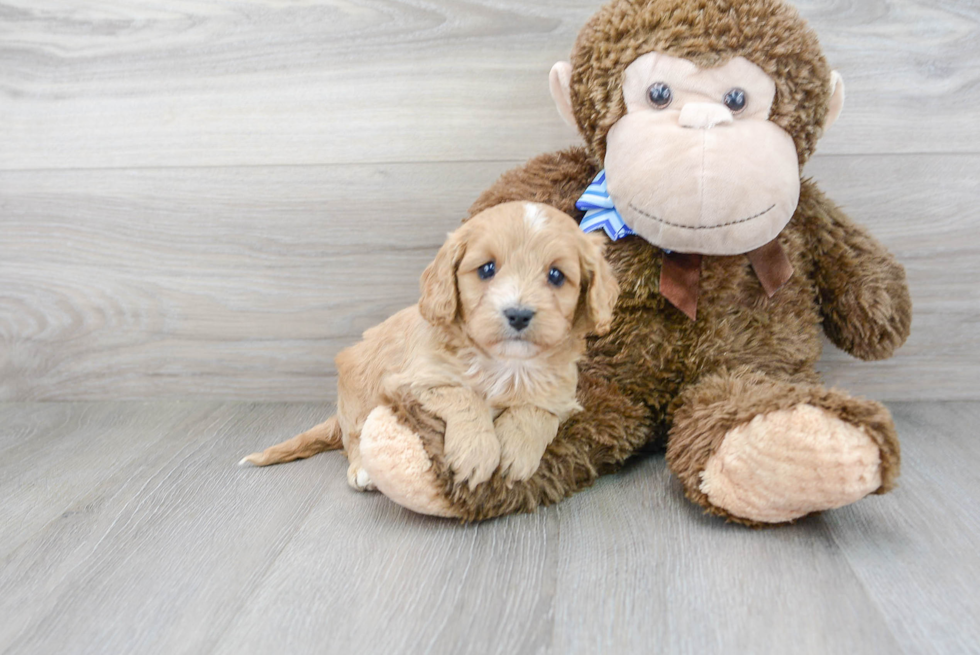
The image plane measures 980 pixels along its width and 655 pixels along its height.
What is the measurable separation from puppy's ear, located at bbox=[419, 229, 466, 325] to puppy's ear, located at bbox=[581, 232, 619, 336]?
6.9 inches

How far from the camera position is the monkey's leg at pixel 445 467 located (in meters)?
1.03

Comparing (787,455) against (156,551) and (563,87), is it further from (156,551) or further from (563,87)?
(156,551)

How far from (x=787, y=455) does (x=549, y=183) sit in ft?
1.95

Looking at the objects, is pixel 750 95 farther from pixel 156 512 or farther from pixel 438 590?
pixel 156 512

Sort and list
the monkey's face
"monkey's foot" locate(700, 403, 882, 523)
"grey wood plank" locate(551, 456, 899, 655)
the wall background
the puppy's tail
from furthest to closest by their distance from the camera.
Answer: the wall background → the puppy's tail → the monkey's face → "monkey's foot" locate(700, 403, 882, 523) → "grey wood plank" locate(551, 456, 899, 655)

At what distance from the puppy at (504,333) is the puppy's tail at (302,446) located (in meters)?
0.26

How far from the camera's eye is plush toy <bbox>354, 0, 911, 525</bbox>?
1.02 meters

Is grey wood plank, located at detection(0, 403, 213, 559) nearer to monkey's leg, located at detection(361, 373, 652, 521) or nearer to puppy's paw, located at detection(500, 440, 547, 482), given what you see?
monkey's leg, located at detection(361, 373, 652, 521)

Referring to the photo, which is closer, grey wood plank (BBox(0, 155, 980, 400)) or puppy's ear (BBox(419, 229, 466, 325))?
puppy's ear (BBox(419, 229, 466, 325))

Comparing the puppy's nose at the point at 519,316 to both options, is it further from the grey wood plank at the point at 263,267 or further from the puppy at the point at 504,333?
the grey wood plank at the point at 263,267

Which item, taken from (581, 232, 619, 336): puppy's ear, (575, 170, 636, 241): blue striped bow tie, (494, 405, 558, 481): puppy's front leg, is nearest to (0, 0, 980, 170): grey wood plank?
(575, 170, 636, 241): blue striped bow tie

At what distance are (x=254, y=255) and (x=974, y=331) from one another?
1.56m

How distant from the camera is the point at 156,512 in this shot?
1200 millimetres

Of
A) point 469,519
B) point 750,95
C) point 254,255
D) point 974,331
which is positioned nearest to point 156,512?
point 469,519
